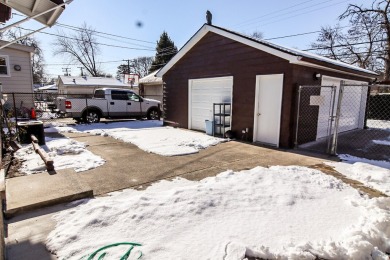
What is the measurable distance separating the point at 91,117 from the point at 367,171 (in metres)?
11.5

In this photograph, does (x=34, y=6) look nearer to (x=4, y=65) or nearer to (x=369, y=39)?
(x=4, y=65)

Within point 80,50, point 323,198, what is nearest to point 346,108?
point 323,198

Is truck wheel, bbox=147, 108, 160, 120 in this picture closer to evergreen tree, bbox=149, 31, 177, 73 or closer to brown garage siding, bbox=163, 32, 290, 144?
brown garage siding, bbox=163, 32, 290, 144

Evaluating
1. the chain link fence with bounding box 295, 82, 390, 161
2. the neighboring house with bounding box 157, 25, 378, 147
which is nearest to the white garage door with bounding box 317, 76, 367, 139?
the chain link fence with bounding box 295, 82, 390, 161

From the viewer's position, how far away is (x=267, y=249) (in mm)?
2258

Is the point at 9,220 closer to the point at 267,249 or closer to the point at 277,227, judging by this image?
the point at 267,249

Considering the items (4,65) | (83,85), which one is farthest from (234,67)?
(83,85)

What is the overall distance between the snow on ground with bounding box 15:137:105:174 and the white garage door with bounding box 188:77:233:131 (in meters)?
4.56

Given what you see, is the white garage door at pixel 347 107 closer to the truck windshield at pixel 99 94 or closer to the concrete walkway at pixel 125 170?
the concrete walkway at pixel 125 170

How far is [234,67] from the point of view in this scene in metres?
7.85

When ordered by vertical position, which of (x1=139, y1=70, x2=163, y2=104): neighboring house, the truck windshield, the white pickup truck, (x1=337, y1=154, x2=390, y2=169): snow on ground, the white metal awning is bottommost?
(x1=337, y1=154, x2=390, y2=169): snow on ground

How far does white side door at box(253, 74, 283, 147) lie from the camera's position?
6785mm

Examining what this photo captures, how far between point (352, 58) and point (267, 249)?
93.0 feet

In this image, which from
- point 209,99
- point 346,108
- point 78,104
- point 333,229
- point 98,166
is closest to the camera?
point 333,229
